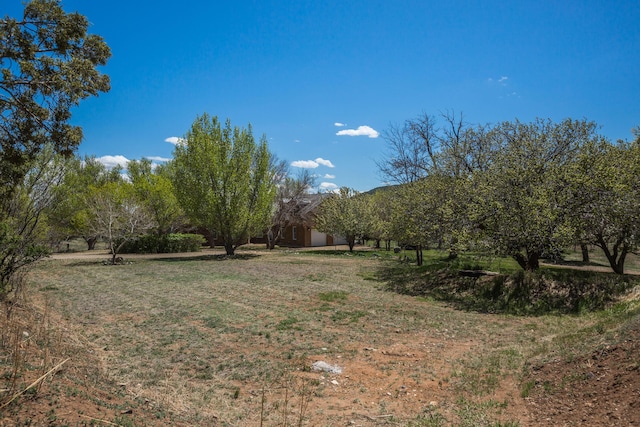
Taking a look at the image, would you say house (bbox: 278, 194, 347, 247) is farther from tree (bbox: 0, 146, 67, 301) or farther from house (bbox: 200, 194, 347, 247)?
tree (bbox: 0, 146, 67, 301)

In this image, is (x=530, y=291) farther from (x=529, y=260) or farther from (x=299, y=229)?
(x=299, y=229)

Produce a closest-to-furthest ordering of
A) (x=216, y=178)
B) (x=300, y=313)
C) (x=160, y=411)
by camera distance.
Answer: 1. (x=160, y=411)
2. (x=300, y=313)
3. (x=216, y=178)

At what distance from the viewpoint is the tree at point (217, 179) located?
979 inches

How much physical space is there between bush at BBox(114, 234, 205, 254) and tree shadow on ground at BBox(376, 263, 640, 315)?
20.3 m

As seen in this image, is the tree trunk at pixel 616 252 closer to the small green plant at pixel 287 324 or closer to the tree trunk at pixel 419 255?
the tree trunk at pixel 419 255

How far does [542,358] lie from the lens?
20.9 feet

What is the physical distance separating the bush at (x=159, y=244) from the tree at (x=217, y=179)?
481 cm

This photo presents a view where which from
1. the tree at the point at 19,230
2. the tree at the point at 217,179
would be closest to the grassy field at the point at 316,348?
the tree at the point at 19,230

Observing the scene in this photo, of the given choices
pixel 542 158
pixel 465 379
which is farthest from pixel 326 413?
pixel 542 158

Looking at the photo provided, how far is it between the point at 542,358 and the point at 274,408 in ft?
14.7

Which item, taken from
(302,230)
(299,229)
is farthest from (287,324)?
(299,229)

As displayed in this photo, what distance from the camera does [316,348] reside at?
7.21m

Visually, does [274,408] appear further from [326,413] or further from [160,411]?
[160,411]

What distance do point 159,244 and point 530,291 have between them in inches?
986
